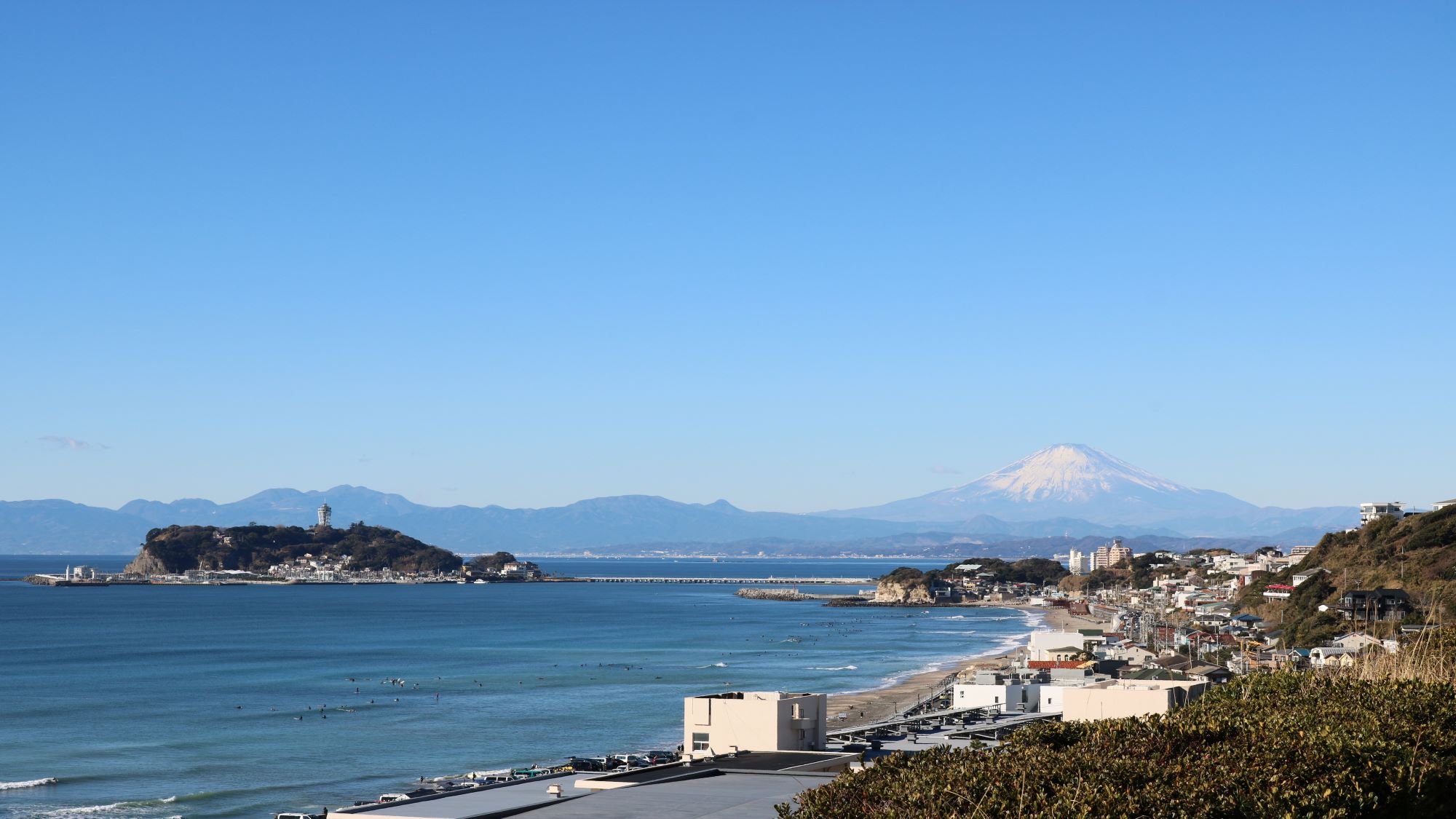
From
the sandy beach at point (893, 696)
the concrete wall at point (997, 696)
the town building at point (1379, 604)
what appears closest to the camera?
the concrete wall at point (997, 696)

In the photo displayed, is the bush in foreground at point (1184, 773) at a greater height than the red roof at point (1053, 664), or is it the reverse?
the bush in foreground at point (1184, 773)

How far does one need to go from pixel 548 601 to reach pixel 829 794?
149 meters

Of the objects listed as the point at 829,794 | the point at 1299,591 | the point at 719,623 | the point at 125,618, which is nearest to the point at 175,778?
the point at 829,794

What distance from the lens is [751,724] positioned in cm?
2252

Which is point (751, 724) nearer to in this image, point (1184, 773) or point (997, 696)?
point (1184, 773)

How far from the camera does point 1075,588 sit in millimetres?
161000

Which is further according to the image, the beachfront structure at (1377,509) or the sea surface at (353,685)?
the beachfront structure at (1377,509)

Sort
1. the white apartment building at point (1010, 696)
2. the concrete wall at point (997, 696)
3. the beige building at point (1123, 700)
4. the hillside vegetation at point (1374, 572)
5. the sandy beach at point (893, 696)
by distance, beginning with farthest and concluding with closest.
A: 1. the hillside vegetation at point (1374, 572)
2. the sandy beach at point (893, 696)
3. the concrete wall at point (997, 696)
4. the white apartment building at point (1010, 696)
5. the beige building at point (1123, 700)

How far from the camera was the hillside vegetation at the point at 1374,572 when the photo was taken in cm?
6133

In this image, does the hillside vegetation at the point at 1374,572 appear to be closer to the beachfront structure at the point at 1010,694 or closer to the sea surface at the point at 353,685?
the sea surface at the point at 353,685

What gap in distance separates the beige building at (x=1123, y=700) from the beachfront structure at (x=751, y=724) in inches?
231

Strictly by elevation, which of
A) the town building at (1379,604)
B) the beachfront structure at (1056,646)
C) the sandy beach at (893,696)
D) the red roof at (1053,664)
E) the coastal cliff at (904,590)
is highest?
the town building at (1379,604)

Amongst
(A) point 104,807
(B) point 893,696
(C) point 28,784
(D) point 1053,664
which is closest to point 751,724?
(A) point 104,807

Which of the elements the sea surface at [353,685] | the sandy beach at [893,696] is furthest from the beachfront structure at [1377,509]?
the sandy beach at [893,696]
